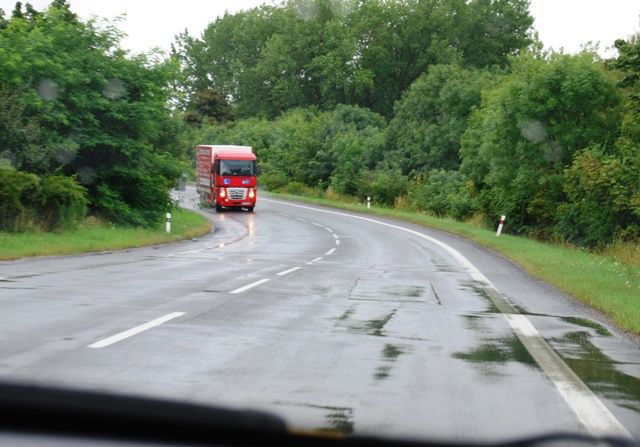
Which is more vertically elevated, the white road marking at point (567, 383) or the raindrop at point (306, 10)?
the raindrop at point (306, 10)

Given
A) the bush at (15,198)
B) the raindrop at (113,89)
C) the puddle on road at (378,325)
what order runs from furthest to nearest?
the raindrop at (113,89) < the bush at (15,198) < the puddle on road at (378,325)

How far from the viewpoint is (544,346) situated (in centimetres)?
848

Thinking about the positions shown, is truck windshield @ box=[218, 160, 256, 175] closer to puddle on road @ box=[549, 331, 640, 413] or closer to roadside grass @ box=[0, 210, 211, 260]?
roadside grass @ box=[0, 210, 211, 260]

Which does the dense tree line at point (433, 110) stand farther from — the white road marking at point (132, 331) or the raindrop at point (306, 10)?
the white road marking at point (132, 331)

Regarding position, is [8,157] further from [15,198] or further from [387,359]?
[387,359]

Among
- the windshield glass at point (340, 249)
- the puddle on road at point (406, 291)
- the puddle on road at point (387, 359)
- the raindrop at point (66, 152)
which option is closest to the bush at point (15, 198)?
the windshield glass at point (340, 249)

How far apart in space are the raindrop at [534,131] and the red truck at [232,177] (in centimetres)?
2111

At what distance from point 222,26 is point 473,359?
115 metres

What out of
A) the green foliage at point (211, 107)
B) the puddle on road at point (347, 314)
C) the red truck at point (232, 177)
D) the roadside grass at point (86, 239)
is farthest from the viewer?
the green foliage at point (211, 107)

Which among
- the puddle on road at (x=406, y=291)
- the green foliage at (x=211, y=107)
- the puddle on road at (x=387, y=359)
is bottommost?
the puddle on road at (x=406, y=291)

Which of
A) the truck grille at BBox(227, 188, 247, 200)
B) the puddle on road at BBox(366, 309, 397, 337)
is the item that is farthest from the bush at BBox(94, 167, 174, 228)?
the puddle on road at BBox(366, 309, 397, 337)

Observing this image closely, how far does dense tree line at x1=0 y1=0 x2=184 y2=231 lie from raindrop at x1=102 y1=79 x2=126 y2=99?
0.12 feet

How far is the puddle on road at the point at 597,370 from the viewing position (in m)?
6.15

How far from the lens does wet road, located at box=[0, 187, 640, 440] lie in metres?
5.42
